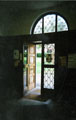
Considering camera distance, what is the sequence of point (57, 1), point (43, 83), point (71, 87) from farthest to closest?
point (43, 83)
point (71, 87)
point (57, 1)

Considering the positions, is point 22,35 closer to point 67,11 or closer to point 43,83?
point 67,11

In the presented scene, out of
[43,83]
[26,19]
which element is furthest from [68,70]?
[26,19]

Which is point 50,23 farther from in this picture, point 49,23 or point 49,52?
point 49,52

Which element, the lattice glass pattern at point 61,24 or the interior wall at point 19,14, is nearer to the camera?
the interior wall at point 19,14

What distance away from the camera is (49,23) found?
2.95 ft

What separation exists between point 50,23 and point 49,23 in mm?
17

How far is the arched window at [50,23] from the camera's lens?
828mm

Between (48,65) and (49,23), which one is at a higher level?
(49,23)

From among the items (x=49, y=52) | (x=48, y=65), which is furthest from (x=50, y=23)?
(x=48, y=65)

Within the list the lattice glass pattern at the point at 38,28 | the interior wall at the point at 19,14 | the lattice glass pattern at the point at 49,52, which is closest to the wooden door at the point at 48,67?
the lattice glass pattern at the point at 49,52

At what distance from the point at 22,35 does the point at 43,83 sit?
587 millimetres

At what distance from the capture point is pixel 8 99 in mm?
731

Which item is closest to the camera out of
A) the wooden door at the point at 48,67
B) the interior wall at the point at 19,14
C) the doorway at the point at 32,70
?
the interior wall at the point at 19,14

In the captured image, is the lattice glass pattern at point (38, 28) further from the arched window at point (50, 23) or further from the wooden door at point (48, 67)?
the wooden door at point (48, 67)
